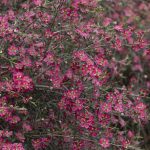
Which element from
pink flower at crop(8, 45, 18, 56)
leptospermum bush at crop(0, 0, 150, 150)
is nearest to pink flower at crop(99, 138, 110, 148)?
leptospermum bush at crop(0, 0, 150, 150)

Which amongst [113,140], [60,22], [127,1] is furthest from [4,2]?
[127,1]

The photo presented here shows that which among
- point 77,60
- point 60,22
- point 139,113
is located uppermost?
point 60,22

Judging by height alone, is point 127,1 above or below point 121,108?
above

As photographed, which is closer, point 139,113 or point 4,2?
point 139,113

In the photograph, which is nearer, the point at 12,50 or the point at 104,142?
the point at 12,50

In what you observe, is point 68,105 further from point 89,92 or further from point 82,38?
point 82,38

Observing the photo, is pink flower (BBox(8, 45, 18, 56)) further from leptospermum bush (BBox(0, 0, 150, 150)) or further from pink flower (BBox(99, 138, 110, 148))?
pink flower (BBox(99, 138, 110, 148))

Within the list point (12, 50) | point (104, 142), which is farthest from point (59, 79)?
point (104, 142)

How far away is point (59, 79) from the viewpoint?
2.94m

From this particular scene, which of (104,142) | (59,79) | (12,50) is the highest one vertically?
(12,50)

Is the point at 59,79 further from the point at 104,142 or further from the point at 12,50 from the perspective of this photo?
the point at 104,142

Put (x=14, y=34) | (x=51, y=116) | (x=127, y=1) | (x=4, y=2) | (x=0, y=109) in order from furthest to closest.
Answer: (x=127, y=1) → (x=4, y=2) → (x=51, y=116) → (x=14, y=34) → (x=0, y=109)

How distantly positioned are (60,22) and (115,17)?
196cm

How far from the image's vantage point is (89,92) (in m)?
3.14
